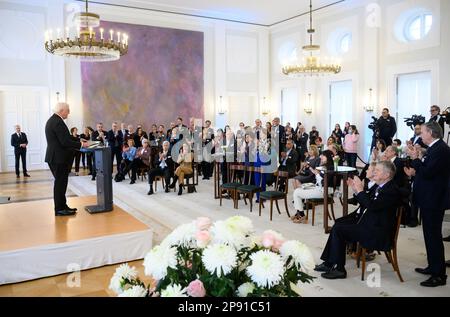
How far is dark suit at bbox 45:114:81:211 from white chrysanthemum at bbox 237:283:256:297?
4378 mm

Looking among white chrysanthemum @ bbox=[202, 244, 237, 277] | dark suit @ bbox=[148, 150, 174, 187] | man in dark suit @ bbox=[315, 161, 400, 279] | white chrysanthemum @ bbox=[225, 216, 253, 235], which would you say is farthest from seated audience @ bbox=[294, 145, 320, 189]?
white chrysanthemum @ bbox=[202, 244, 237, 277]

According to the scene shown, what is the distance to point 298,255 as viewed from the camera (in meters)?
1.58

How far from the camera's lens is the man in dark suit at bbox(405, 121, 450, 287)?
402cm

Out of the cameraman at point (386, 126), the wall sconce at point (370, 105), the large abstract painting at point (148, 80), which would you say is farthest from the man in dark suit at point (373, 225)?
the large abstract painting at point (148, 80)

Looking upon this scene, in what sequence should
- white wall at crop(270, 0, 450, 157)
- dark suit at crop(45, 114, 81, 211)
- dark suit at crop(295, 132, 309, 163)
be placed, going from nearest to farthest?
dark suit at crop(45, 114, 81, 211)
white wall at crop(270, 0, 450, 157)
dark suit at crop(295, 132, 309, 163)

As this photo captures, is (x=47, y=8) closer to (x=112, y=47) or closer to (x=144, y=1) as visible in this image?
(x=144, y=1)

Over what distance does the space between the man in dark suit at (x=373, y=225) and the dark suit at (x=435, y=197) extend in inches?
11.8

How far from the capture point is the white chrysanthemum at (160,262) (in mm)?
1522

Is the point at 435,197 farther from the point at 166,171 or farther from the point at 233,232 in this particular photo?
the point at 166,171

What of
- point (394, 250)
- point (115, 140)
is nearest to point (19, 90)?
point (115, 140)

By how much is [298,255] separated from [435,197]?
3.02m

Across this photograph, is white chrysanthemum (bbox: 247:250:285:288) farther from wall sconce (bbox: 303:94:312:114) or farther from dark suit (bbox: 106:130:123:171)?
wall sconce (bbox: 303:94:312:114)

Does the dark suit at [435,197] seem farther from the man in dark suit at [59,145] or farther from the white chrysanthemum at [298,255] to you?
the man in dark suit at [59,145]
